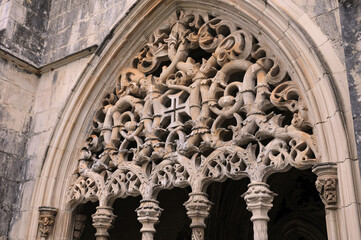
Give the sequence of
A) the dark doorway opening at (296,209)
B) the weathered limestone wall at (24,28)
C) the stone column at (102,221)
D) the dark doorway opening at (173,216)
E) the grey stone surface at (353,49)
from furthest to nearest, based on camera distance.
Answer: the dark doorway opening at (173,216), the dark doorway opening at (296,209), the weathered limestone wall at (24,28), the stone column at (102,221), the grey stone surface at (353,49)

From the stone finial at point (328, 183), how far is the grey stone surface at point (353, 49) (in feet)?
1.91

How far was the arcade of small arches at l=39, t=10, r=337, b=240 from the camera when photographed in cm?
407

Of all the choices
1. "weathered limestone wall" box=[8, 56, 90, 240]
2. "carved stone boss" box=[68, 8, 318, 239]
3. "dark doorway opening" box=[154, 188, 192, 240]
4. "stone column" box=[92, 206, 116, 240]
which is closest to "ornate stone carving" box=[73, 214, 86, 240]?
"carved stone boss" box=[68, 8, 318, 239]

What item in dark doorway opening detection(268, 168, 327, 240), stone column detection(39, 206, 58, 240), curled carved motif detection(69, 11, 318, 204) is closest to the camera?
curled carved motif detection(69, 11, 318, 204)

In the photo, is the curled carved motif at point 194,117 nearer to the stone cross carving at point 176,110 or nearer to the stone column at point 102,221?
the stone cross carving at point 176,110

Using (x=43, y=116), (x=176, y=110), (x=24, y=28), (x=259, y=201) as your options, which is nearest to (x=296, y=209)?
(x=176, y=110)

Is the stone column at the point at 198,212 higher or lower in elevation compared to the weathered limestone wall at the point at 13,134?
lower

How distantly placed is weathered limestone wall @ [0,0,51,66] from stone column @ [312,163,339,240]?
3875mm

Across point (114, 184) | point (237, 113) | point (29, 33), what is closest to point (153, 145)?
point (114, 184)

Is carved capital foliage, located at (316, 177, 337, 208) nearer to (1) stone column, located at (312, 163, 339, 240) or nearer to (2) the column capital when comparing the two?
(1) stone column, located at (312, 163, 339, 240)

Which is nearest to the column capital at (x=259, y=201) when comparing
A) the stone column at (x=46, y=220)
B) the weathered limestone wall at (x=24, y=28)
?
the stone column at (x=46, y=220)

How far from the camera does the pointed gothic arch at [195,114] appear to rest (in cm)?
387

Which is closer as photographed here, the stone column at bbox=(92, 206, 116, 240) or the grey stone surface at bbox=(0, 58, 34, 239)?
the stone column at bbox=(92, 206, 116, 240)

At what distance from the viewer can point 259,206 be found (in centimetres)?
395
